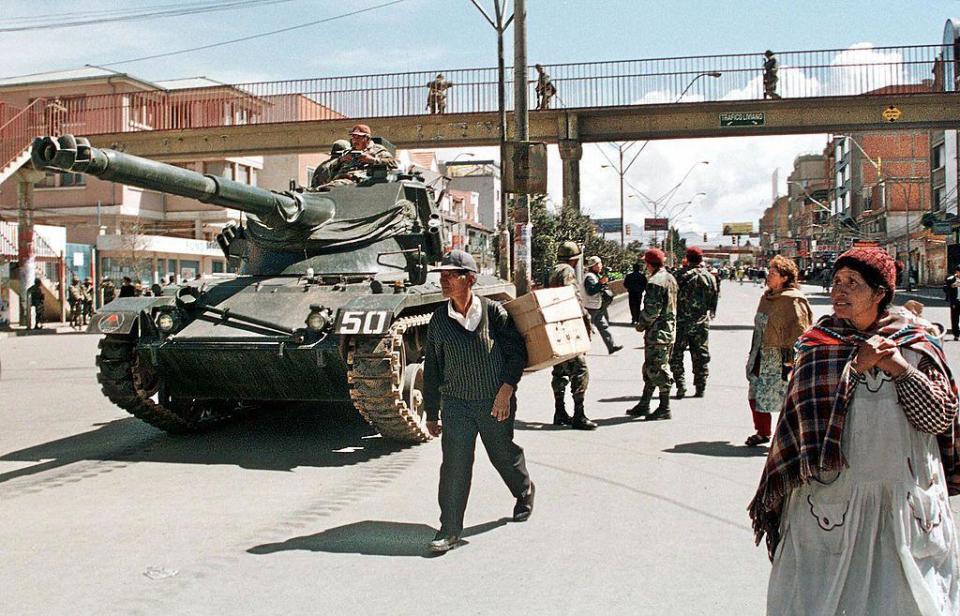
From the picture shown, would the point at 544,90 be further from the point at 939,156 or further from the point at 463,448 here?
the point at 939,156

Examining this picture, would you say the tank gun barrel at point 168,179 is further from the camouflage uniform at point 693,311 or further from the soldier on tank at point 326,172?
the camouflage uniform at point 693,311

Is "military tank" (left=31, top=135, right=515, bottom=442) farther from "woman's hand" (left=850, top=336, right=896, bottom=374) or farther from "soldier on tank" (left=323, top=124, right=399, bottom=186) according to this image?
"woman's hand" (left=850, top=336, right=896, bottom=374)

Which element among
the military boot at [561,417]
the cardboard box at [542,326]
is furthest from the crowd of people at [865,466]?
the military boot at [561,417]

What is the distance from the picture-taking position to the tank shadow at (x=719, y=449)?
8.52 m

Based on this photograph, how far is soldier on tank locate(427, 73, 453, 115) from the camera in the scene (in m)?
24.0

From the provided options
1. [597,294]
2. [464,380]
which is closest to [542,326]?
[464,380]

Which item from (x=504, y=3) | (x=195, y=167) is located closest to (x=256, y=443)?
Result: (x=504, y=3)

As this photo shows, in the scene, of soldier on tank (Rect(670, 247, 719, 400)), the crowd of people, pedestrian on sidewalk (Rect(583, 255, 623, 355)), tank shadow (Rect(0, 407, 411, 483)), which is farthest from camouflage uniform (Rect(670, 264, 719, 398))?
the crowd of people

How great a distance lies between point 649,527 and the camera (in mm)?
6180

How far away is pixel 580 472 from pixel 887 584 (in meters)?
4.58

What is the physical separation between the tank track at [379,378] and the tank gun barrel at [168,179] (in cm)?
154

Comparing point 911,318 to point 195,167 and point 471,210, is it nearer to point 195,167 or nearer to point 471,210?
point 195,167

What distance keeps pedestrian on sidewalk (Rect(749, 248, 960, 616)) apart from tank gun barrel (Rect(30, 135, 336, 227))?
17.0 feet

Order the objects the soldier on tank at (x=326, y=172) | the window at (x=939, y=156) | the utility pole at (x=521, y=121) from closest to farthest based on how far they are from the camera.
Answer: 1. the soldier on tank at (x=326, y=172)
2. the utility pole at (x=521, y=121)
3. the window at (x=939, y=156)
